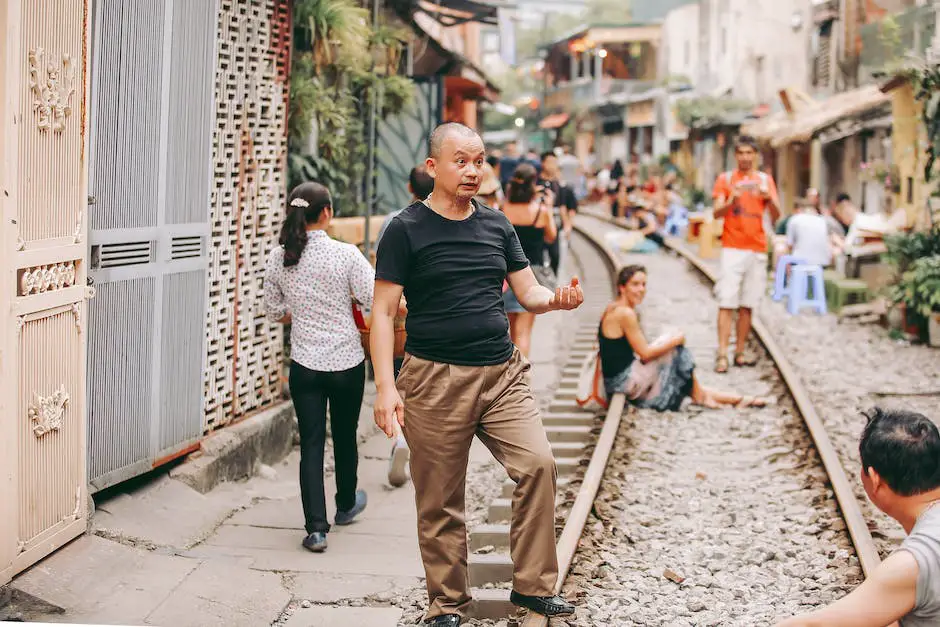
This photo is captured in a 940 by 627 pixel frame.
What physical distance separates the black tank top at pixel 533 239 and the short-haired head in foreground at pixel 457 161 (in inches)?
198

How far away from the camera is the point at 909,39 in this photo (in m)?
20.7

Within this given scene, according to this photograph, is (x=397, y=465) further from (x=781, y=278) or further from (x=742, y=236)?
(x=781, y=278)

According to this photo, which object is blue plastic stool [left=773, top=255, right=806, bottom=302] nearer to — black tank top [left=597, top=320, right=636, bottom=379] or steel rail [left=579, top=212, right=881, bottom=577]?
steel rail [left=579, top=212, right=881, bottom=577]

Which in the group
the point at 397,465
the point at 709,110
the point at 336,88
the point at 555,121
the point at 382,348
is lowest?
the point at 397,465

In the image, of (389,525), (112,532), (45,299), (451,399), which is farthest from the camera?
(389,525)

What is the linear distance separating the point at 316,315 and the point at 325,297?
99mm

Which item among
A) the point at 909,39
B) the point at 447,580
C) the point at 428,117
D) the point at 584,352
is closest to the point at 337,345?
the point at 447,580

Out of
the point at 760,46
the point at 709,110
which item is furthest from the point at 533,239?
the point at 760,46

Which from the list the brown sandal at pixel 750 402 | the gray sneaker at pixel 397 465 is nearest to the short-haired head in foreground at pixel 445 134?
the gray sneaker at pixel 397 465

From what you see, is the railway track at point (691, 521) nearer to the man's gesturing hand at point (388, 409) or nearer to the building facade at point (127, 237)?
the man's gesturing hand at point (388, 409)

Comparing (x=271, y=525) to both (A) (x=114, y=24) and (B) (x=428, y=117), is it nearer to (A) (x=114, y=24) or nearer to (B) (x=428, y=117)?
(A) (x=114, y=24)

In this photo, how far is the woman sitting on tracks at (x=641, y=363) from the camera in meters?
9.38

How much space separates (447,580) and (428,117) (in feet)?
37.3

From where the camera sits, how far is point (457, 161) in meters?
4.91
